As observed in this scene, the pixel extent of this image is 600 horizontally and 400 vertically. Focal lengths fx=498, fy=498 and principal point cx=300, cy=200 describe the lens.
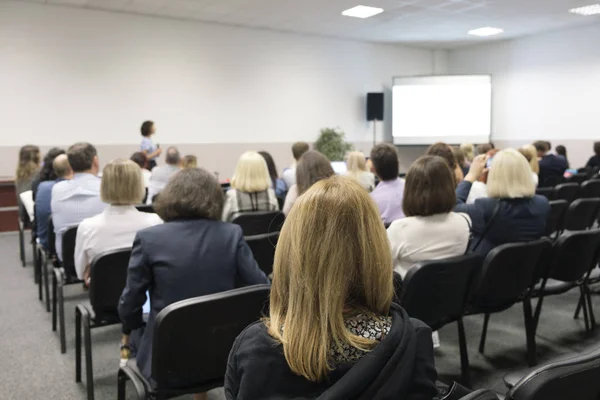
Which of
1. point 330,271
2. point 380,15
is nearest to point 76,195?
point 330,271

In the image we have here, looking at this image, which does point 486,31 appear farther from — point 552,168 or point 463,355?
point 463,355

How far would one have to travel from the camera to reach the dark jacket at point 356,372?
0.91m

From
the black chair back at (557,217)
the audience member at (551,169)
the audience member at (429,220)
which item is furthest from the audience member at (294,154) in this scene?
the audience member at (551,169)

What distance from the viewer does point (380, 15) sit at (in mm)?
8914

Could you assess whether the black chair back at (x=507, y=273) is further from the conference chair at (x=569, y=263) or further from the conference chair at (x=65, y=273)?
the conference chair at (x=65, y=273)

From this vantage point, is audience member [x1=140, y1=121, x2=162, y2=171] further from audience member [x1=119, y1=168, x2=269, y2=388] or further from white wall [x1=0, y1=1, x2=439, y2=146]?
audience member [x1=119, y1=168, x2=269, y2=388]

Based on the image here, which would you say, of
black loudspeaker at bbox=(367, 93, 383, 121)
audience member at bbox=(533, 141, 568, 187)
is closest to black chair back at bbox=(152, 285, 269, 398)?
audience member at bbox=(533, 141, 568, 187)

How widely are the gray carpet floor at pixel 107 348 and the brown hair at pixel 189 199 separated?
1139 millimetres

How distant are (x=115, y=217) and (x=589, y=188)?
506 cm

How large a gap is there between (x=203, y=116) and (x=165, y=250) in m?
7.87

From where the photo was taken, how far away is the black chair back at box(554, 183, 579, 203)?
515 centimetres

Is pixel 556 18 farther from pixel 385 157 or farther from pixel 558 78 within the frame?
pixel 385 157

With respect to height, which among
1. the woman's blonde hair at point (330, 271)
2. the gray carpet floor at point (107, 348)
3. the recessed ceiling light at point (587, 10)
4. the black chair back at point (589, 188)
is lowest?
the gray carpet floor at point (107, 348)

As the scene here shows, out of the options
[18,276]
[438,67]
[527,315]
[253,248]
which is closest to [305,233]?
[253,248]
